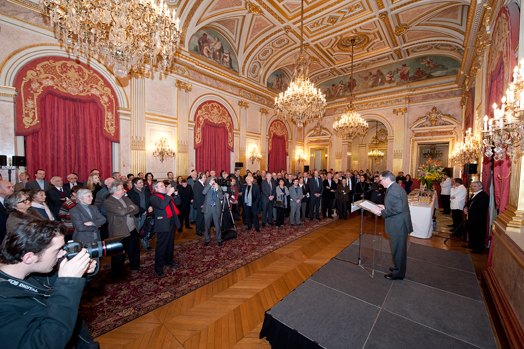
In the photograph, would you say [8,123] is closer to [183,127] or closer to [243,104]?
[183,127]

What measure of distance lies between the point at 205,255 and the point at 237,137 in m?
7.82

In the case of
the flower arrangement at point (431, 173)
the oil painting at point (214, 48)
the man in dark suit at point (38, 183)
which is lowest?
the man in dark suit at point (38, 183)

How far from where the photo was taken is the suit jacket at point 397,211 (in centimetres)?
318

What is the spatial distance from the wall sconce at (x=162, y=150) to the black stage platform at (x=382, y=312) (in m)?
7.08

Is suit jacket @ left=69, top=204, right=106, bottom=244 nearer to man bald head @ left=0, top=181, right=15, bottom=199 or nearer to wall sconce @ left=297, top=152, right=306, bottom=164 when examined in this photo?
man bald head @ left=0, top=181, right=15, bottom=199

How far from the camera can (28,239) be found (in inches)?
43.7

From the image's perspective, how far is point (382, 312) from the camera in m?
2.48

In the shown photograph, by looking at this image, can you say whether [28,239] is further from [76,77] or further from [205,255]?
[76,77]

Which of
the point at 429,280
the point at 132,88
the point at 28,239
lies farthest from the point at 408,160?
the point at 28,239

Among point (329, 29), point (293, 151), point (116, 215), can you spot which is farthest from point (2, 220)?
point (293, 151)

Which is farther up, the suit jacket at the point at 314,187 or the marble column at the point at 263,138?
the marble column at the point at 263,138

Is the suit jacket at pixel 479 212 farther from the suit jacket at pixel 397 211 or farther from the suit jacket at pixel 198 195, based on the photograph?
the suit jacket at pixel 198 195

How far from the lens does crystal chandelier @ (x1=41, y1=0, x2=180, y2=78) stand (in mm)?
3432

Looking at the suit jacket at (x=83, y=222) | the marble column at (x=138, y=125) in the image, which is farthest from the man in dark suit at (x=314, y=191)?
the marble column at (x=138, y=125)
